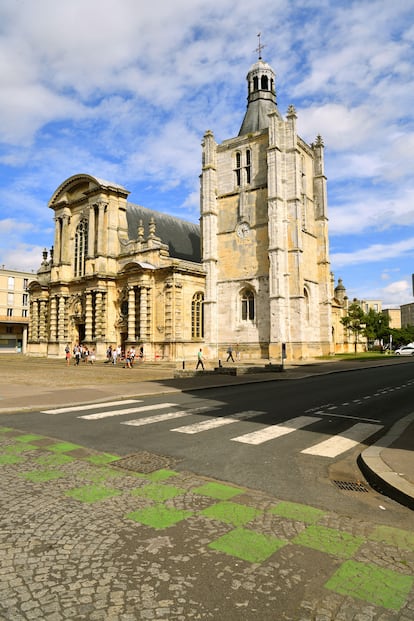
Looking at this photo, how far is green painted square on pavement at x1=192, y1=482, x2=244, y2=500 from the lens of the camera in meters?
4.45

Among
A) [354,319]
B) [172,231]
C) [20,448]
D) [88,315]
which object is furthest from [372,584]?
[354,319]

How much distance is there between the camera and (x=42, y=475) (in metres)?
4.98

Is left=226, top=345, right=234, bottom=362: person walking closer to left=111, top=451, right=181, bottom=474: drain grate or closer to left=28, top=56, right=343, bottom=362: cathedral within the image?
left=28, top=56, right=343, bottom=362: cathedral

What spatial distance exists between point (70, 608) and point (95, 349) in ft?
117

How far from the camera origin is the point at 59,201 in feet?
140

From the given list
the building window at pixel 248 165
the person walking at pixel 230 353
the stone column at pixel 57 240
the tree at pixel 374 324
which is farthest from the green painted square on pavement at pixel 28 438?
the tree at pixel 374 324

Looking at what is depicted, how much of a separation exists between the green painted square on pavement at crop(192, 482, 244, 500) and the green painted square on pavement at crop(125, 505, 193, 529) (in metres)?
0.54

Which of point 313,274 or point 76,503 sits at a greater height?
point 313,274

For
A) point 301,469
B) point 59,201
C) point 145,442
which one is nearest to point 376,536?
point 301,469

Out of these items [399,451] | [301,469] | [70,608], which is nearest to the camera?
[70,608]

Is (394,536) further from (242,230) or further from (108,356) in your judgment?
(242,230)

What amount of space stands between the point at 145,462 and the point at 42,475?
51.1 inches

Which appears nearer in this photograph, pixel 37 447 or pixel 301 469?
pixel 301 469

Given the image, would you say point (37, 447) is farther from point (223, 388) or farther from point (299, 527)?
point (223, 388)
